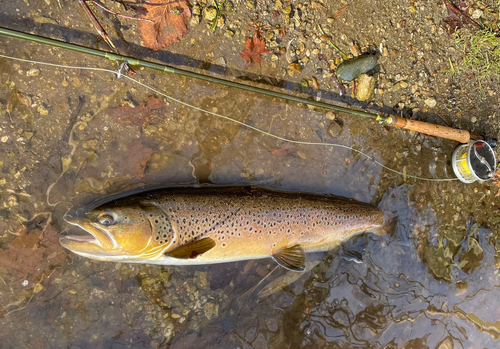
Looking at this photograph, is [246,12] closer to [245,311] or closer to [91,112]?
[91,112]

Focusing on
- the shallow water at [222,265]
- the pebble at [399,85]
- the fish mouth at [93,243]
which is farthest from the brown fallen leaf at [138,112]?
→ the pebble at [399,85]

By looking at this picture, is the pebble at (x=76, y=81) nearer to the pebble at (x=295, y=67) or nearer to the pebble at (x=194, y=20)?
the pebble at (x=194, y=20)

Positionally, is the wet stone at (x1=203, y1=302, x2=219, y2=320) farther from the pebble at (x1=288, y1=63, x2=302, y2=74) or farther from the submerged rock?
the submerged rock

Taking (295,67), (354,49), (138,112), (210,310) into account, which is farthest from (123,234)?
(354,49)

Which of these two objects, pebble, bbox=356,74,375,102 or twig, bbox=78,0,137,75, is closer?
twig, bbox=78,0,137,75

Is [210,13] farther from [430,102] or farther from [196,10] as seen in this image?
[430,102]

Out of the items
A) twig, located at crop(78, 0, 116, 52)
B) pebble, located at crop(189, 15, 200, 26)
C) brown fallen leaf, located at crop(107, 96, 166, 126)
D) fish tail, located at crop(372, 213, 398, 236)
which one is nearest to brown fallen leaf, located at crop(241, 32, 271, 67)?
pebble, located at crop(189, 15, 200, 26)
